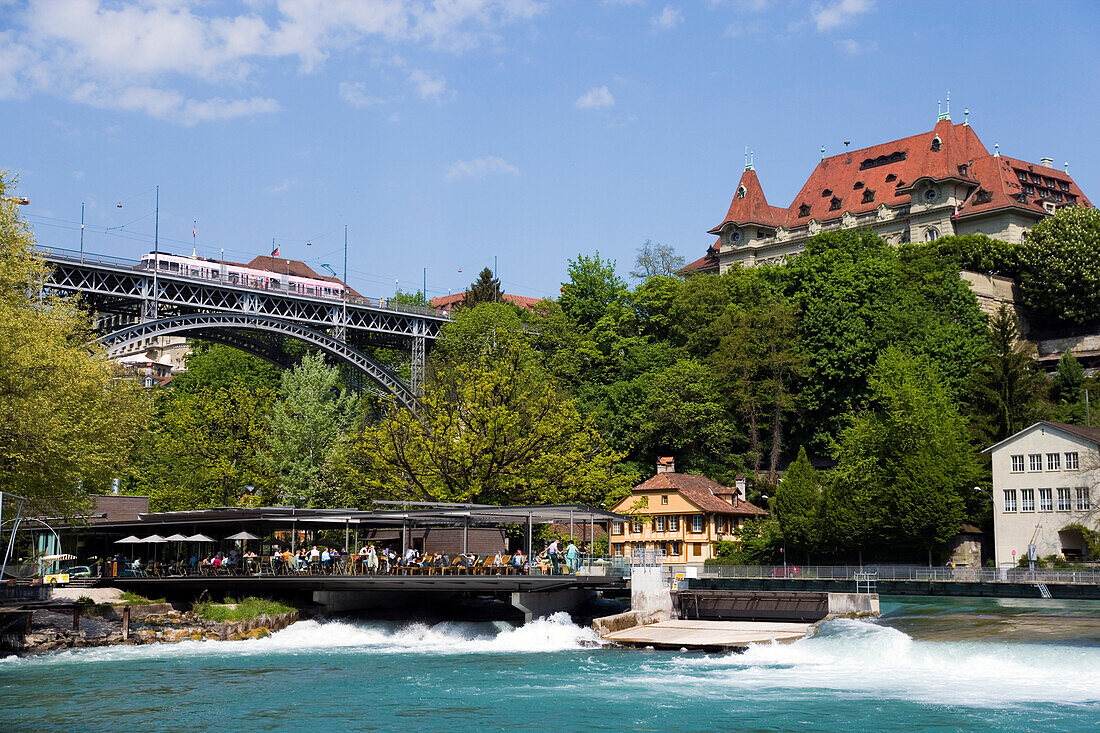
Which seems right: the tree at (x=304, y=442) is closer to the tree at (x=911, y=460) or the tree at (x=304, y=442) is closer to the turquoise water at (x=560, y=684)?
the turquoise water at (x=560, y=684)

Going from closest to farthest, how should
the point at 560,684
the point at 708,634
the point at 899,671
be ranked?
the point at 560,684
the point at 899,671
the point at 708,634

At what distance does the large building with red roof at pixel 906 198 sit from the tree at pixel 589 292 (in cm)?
Result: 2043

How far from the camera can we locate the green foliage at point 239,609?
147 feet

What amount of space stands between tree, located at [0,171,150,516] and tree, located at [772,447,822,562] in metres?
39.0

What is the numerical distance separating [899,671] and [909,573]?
28.4 metres

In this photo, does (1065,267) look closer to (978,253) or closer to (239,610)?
(978,253)

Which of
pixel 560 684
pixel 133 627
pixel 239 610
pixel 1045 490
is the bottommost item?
pixel 560 684

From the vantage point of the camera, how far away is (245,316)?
86312 mm

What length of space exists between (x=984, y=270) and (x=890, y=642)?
70238mm

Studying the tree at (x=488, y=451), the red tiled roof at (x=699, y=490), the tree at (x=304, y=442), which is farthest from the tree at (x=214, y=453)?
the red tiled roof at (x=699, y=490)

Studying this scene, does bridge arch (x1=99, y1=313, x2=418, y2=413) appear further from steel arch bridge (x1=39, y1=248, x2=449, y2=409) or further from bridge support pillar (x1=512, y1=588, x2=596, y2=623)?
bridge support pillar (x1=512, y1=588, x2=596, y2=623)

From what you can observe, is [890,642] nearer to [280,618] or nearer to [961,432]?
[280,618]

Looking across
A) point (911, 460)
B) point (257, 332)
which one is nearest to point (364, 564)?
point (911, 460)

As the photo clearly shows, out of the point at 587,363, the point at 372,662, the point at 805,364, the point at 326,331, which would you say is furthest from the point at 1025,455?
the point at 326,331
